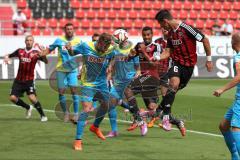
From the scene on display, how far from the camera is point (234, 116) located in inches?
312

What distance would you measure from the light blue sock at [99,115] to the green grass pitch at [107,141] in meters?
0.31

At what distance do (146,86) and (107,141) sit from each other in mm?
2186

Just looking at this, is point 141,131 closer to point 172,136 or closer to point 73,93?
point 172,136

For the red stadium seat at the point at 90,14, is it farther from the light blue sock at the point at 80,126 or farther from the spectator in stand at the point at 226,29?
the light blue sock at the point at 80,126

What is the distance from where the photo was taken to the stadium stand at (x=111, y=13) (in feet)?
105

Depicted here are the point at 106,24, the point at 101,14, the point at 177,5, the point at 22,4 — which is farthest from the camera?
the point at 177,5

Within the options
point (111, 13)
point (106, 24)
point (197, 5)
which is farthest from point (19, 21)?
point (197, 5)

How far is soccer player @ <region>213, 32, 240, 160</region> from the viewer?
301 inches

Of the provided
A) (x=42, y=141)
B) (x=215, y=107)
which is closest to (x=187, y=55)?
(x=42, y=141)

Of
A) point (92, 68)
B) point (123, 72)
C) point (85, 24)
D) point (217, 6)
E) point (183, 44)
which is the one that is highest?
point (217, 6)

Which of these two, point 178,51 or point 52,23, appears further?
point 52,23

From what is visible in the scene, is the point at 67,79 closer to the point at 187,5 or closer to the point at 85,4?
the point at 85,4

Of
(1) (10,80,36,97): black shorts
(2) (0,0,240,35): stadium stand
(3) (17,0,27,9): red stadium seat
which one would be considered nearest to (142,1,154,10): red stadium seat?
(2) (0,0,240,35): stadium stand

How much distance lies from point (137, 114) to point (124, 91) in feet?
2.01
